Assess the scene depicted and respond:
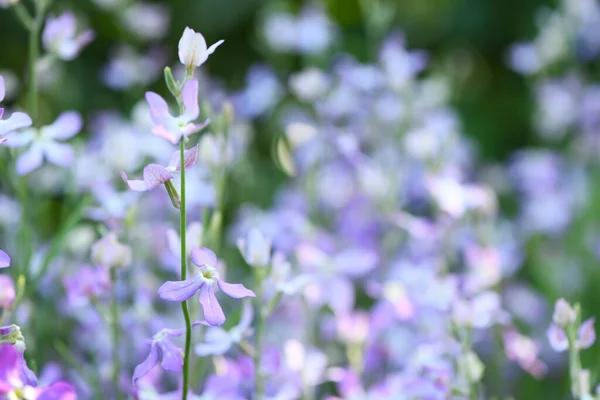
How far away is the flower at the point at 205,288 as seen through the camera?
0.54 metres

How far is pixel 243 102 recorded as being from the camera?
131 centimetres

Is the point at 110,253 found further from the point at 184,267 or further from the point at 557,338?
the point at 557,338

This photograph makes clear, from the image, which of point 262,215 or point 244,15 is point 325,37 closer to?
point 262,215

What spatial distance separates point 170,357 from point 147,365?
0.06ft

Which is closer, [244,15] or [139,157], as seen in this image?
[139,157]

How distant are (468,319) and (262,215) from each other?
1.75ft

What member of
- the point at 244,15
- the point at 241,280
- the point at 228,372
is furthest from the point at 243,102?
the point at 228,372

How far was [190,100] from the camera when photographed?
0.57 meters

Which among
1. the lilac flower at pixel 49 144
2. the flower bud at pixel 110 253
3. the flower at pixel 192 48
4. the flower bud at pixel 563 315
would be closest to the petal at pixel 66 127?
the lilac flower at pixel 49 144

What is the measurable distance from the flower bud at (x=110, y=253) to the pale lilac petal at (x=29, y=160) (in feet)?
0.34

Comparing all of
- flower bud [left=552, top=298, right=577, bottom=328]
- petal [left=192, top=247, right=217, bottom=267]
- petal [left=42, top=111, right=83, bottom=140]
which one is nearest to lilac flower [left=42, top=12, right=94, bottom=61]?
petal [left=42, top=111, right=83, bottom=140]

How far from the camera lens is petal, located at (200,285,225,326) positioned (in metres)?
0.55

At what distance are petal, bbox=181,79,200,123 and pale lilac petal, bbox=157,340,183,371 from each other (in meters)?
0.16

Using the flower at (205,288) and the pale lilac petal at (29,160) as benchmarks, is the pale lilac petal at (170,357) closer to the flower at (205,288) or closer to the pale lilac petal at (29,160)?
the flower at (205,288)
